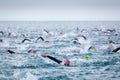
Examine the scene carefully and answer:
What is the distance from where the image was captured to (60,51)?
3.09m

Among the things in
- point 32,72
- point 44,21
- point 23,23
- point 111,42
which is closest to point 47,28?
point 44,21

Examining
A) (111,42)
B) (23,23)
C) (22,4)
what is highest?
(22,4)

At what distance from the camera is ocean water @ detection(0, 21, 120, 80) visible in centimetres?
294

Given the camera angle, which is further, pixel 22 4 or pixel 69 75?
pixel 22 4

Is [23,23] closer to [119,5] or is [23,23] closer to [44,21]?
[44,21]

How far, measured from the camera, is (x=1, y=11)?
3.16 meters

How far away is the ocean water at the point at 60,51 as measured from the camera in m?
2.94

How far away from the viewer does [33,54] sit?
3.08 m

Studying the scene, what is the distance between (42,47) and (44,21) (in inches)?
15.0

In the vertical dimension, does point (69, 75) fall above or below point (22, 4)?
below

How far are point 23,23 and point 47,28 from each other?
1.16 ft

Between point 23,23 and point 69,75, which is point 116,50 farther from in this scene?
point 23,23

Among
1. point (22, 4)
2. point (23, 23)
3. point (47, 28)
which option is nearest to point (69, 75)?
point (47, 28)

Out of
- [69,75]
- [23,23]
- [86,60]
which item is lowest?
[69,75]
